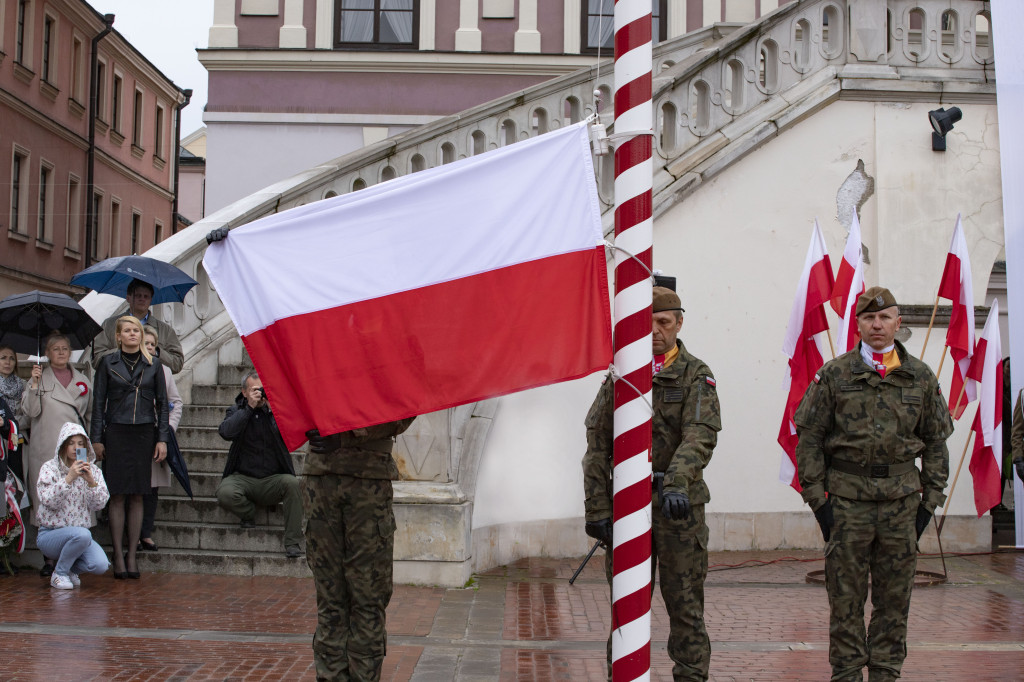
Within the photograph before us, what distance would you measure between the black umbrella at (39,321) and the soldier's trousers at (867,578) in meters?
6.89

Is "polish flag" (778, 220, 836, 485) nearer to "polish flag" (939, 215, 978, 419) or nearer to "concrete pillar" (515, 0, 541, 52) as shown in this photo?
"polish flag" (939, 215, 978, 419)

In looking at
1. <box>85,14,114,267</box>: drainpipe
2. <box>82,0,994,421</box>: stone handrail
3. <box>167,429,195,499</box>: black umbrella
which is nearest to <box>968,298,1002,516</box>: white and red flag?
<box>82,0,994,421</box>: stone handrail

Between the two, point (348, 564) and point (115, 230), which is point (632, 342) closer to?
point (348, 564)

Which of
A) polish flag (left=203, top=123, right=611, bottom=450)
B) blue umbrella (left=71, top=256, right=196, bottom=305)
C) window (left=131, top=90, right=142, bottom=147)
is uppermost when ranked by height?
window (left=131, top=90, right=142, bottom=147)

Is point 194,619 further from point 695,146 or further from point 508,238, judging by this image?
point 695,146

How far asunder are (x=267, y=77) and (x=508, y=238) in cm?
1513

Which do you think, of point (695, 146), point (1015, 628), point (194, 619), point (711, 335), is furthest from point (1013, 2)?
point (194, 619)

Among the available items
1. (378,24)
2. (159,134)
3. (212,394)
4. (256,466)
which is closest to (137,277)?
(212,394)

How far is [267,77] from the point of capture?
61.9 ft

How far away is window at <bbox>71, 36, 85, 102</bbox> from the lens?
34781 millimetres

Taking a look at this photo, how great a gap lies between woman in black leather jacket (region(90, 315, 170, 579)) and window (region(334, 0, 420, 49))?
1077cm

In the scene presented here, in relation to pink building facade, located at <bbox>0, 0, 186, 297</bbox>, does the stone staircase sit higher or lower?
lower

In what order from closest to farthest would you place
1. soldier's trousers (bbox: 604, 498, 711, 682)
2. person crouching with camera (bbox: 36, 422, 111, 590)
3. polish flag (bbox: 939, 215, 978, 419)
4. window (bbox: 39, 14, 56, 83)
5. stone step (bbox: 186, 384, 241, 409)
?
soldier's trousers (bbox: 604, 498, 711, 682), person crouching with camera (bbox: 36, 422, 111, 590), polish flag (bbox: 939, 215, 978, 419), stone step (bbox: 186, 384, 241, 409), window (bbox: 39, 14, 56, 83)

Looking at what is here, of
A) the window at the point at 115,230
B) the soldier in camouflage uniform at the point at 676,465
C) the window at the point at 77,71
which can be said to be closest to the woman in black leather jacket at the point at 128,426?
the soldier in camouflage uniform at the point at 676,465
